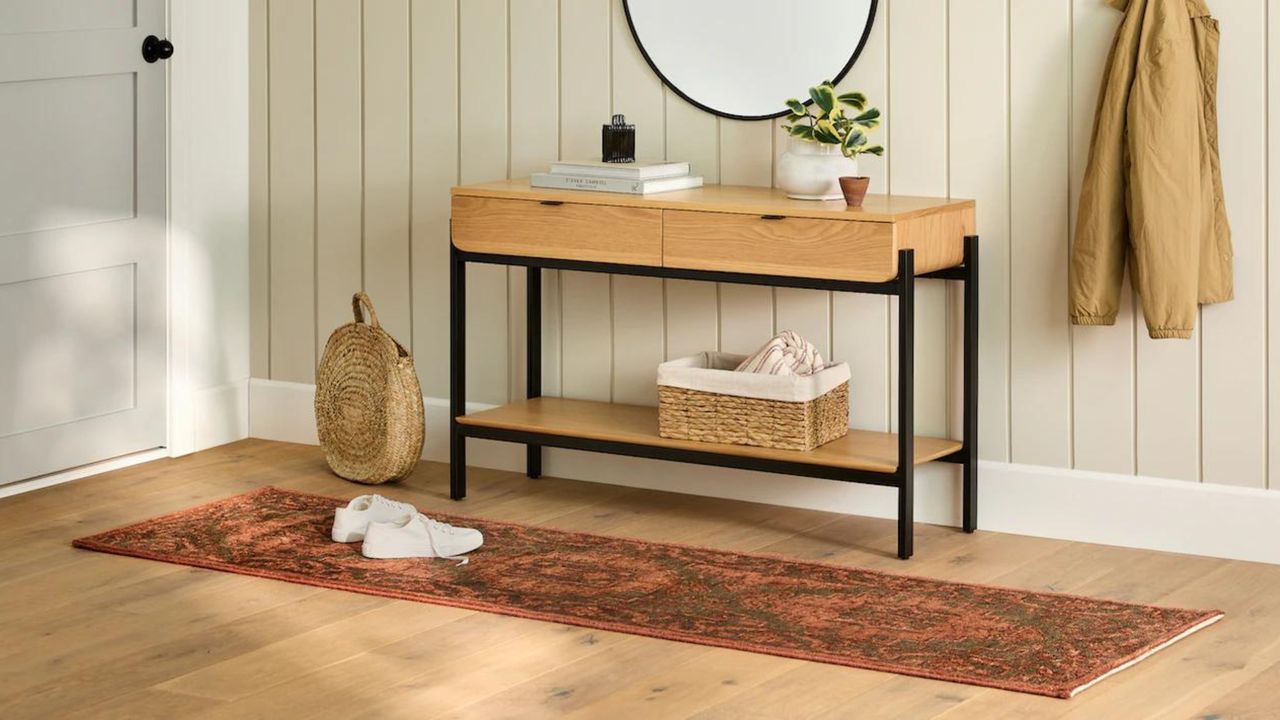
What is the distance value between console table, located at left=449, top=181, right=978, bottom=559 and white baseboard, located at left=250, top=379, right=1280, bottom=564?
88 millimetres

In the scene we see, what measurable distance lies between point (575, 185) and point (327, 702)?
1489 mm

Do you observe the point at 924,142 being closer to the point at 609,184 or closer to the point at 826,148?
the point at 826,148

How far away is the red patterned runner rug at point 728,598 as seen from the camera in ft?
9.68

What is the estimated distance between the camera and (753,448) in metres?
3.69

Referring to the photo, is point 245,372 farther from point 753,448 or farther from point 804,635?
point 804,635

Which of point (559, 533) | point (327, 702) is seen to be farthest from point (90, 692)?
point (559, 533)

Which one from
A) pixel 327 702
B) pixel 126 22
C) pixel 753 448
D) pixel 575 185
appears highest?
pixel 126 22

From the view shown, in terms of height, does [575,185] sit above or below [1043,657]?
above

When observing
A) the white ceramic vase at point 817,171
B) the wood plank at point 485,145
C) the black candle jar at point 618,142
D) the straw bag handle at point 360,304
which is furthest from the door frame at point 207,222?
the white ceramic vase at point 817,171

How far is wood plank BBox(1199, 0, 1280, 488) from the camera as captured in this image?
3.44m

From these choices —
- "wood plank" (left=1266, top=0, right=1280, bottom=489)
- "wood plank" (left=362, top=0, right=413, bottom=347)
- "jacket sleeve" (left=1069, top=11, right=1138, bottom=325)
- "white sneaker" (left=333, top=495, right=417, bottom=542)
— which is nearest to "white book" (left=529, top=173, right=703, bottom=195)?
"wood plank" (left=362, top=0, right=413, bottom=347)

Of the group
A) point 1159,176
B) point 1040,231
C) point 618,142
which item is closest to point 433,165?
point 618,142

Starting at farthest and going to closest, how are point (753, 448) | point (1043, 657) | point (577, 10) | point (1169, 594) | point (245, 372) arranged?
point (245, 372), point (577, 10), point (753, 448), point (1169, 594), point (1043, 657)

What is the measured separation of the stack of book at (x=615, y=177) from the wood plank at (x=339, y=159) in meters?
0.85
